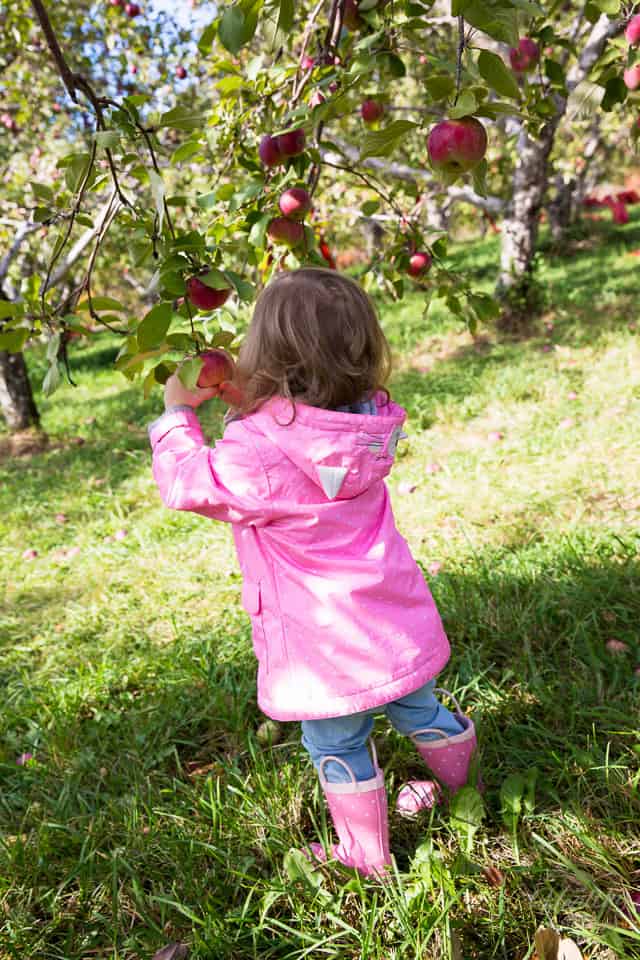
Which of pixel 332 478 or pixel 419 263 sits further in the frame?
pixel 419 263

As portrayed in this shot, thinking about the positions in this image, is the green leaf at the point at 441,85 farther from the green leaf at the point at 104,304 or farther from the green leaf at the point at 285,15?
the green leaf at the point at 104,304

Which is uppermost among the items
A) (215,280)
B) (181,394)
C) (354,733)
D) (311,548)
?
(215,280)

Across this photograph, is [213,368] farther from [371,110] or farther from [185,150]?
[371,110]

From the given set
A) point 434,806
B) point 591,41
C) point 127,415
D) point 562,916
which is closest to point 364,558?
point 434,806

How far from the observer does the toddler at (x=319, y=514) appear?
4.10 ft

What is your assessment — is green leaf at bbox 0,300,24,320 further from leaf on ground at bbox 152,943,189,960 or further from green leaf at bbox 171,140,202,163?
leaf on ground at bbox 152,943,189,960

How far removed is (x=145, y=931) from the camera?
1.37 meters

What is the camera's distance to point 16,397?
5758 mm

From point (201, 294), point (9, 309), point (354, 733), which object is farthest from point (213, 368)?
point (354, 733)

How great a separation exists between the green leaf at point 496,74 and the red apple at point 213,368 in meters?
0.59

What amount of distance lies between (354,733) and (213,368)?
2.47 feet

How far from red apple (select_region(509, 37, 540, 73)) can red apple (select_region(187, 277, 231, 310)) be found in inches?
42.6

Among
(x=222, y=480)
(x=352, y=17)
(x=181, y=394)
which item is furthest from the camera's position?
(x=352, y=17)

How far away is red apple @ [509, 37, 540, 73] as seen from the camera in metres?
1.69
